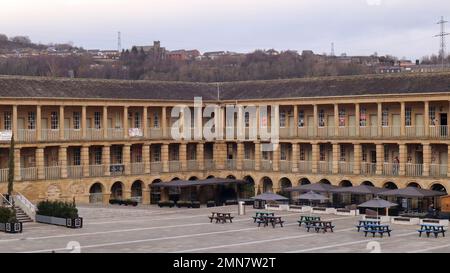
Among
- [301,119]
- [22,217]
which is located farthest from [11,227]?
[301,119]

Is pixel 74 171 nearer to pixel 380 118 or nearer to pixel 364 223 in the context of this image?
pixel 380 118

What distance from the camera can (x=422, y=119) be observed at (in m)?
61.3

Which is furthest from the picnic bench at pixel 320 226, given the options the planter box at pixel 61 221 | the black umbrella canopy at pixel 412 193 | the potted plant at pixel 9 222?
the potted plant at pixel 9 222

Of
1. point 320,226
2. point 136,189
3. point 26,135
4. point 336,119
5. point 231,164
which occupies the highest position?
point 336,119

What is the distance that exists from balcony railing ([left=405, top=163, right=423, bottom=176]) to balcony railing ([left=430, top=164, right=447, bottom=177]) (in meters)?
0.86

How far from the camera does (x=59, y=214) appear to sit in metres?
48.5

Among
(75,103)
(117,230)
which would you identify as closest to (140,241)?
(117,230)

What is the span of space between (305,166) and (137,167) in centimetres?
1367

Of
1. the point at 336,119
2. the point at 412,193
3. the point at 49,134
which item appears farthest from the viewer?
the point at 336,119

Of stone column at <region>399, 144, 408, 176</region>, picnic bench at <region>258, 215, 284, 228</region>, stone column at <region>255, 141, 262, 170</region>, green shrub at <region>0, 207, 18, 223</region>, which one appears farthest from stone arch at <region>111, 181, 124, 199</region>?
stone column at <region>399, 144, 408, 176</region>

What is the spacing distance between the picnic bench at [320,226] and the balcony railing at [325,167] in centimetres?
1929

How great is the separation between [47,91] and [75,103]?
227cm

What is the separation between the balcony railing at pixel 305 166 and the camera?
67.5 m

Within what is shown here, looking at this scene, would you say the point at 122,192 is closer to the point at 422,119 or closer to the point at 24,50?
the point at 422,119
